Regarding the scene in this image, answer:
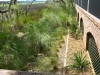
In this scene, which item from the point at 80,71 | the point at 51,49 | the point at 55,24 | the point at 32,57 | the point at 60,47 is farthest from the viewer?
the point at 55,24

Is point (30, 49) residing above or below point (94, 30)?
below

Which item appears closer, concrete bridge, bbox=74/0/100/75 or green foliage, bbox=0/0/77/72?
concrete bridge, bbox=74/0/100/75

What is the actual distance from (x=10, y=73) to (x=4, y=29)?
9550mm

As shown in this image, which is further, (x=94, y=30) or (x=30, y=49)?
(x=30, y=49)

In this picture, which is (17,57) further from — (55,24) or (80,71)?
(55,24)

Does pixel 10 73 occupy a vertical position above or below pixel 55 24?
above

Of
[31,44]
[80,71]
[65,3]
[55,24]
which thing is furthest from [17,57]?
[65,3]

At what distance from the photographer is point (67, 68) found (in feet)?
23.7

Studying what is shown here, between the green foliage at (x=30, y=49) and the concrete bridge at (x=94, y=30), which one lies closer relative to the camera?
the concrete bridge at (x=94, y=30)

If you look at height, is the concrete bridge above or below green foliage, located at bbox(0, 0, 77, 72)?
above

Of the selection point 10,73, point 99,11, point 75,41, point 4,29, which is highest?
point 99,11

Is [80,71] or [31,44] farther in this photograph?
[31,44]

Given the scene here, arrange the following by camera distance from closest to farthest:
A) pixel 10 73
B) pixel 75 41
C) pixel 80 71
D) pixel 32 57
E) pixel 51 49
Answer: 1. pixel 10 73
2. pixel 80 71
3. pixel 32 57
4. pixel 51 49
5. pixel 75 41

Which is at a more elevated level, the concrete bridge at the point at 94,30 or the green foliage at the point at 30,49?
the concrete bridge at the point at 94,30
